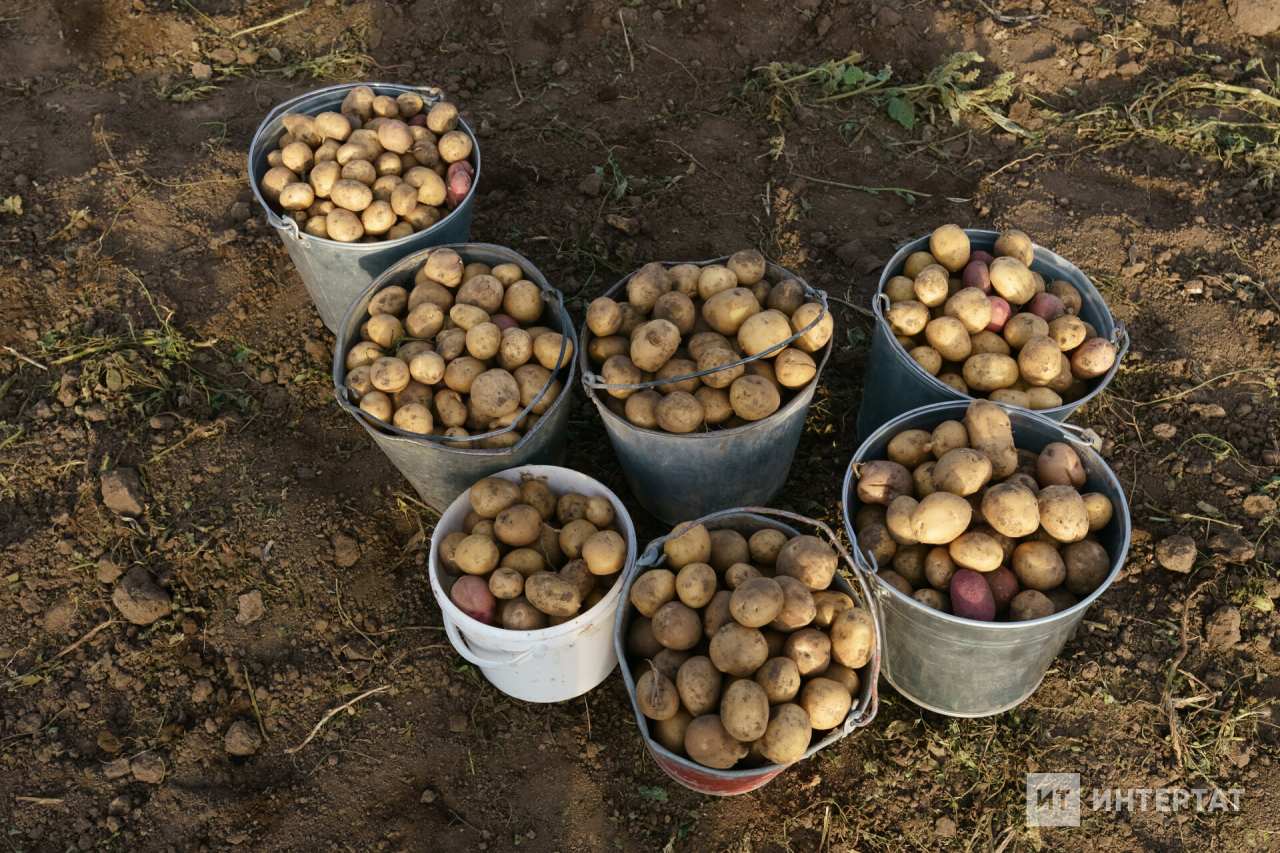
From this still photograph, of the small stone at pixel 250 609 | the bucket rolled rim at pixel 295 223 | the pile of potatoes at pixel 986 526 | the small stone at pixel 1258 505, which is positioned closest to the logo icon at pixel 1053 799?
the pile of potatoes at pixel 986 526

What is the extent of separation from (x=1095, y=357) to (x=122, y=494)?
14.7 ft

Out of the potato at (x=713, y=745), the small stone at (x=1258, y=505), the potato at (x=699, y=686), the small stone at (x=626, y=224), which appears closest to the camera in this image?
the potato at (x=713, y=745)

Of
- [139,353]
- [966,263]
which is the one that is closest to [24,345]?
[139,353]

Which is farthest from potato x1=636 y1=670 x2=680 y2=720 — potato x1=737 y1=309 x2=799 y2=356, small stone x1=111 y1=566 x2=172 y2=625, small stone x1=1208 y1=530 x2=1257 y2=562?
small stone x1=1208 y1=530 x2=1257 y2=562

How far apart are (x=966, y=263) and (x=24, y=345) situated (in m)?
5.00

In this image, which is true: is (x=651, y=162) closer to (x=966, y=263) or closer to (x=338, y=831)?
(x=966, y=263)

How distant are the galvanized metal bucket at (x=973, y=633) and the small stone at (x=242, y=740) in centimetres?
259

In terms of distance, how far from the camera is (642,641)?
9.74 feet

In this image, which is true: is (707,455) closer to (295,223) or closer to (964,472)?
(964,472)

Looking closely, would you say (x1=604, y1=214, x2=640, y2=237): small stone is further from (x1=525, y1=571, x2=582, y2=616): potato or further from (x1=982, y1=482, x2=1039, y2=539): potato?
(x1=982, y1=482, x2=1039, y2=539): potato

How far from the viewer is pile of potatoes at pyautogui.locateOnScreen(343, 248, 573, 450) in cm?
340

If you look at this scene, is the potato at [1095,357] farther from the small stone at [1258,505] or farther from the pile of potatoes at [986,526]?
the small stone at [1258,505]

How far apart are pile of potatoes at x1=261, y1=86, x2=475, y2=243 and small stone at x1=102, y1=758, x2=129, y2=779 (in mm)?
2459

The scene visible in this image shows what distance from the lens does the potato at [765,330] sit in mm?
3285
